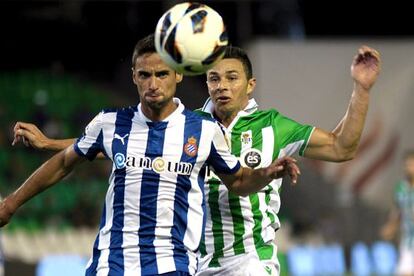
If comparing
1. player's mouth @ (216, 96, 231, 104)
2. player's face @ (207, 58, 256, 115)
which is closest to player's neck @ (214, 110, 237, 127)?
player's face @ (207, 58, 256, 115)

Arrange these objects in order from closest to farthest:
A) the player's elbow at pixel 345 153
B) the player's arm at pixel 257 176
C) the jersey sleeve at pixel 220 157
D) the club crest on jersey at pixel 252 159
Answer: the player's arm at pixel 257 176, the jersey sleeve at pixel 220 157, the player's elbow at pixel 345 153, the club crest on jersey at pixel 252 159

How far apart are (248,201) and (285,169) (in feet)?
→ 4.29

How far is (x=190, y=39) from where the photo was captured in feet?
19.7

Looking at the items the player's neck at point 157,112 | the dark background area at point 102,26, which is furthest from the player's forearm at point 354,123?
the dark background area at point 102,26

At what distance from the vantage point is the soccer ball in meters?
5.99

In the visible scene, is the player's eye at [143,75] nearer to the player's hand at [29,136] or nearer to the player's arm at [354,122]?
the player's hand at [29,136]

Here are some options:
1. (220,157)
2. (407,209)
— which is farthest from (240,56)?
(407,209)

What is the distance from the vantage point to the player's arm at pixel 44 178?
6.39 metres

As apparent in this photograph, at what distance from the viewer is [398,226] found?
47.8ft

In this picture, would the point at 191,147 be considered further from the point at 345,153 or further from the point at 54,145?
the point at 345,153

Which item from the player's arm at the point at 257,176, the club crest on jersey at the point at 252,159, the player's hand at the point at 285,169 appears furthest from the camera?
the club crest on jersey at the point at 252,159

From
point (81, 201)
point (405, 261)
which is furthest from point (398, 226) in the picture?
point (81, 201)

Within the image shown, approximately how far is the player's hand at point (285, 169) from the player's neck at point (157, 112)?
2.37ft

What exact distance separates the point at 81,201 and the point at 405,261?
559 centimetres
